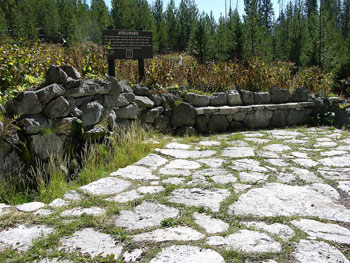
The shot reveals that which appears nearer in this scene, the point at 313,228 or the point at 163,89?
the point at 313,228

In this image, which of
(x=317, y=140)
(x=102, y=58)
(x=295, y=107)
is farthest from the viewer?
(x=295, y=107)

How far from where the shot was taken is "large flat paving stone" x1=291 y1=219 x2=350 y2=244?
222 cm

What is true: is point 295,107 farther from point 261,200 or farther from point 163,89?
point 261,200

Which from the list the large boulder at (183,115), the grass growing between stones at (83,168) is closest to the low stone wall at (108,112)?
the large boulder at (183,115)

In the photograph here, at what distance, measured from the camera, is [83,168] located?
3.96 meters

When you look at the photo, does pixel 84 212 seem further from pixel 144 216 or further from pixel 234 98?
pixel 234 98

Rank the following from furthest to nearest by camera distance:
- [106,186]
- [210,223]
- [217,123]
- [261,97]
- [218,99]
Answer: [261,97] → [218,99] → [217,123] → [106,186] → [210,223]

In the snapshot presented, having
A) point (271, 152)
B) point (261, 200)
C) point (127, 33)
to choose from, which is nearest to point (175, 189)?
point (261, 200)

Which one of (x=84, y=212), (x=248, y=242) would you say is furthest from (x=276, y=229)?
(x=84, y=212)

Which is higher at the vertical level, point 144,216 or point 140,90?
point 140,90

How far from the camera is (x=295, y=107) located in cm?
707

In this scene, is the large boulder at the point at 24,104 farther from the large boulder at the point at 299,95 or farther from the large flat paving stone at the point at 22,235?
the large boulder at the point at 299,95

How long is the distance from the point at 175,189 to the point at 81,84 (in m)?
2.24

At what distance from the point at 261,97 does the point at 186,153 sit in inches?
124
